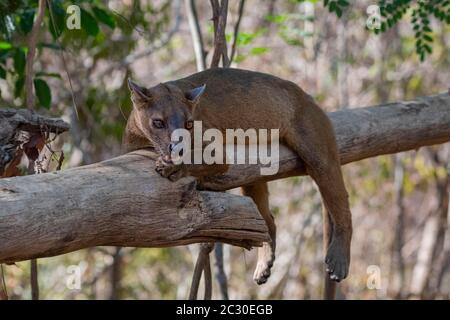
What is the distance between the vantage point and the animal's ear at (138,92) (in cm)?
574

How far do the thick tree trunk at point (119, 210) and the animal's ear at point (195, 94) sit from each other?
53 centimetres

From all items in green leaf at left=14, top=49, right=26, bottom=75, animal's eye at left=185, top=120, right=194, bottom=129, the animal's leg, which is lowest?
the animal's leg

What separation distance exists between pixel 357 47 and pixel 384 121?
5990 mm

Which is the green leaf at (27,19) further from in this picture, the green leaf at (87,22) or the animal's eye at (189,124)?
the animal's eye at (189,124)

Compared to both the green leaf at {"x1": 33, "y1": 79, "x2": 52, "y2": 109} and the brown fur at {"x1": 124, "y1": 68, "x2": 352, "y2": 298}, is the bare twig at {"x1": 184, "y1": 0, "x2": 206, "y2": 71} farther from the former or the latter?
the green leaf at {"x1": 33, "y1": 79, "x2": 52, "y2": 109}

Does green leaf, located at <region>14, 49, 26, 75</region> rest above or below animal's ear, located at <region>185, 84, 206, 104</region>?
above

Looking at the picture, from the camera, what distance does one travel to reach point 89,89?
10570 mm

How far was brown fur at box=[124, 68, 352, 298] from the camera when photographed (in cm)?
586

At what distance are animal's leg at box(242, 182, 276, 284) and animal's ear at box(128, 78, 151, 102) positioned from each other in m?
1.40

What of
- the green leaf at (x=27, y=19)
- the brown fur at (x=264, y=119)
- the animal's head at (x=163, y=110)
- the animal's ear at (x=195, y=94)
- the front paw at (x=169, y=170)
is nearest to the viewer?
the front paw at (x=169, y=170)

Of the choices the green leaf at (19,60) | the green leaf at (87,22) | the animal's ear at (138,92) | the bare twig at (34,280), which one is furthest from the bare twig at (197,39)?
the bare twig at (34,280)

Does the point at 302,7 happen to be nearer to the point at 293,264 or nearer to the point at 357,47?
the point at 357,47

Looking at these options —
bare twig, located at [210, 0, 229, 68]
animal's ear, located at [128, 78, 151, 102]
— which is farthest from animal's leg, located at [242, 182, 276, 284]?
animal's ear, located at [128, 78, 151, 102]

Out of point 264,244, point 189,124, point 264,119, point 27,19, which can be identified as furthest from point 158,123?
point 27,19
